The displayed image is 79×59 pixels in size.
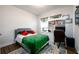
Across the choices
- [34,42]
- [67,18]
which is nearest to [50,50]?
[34,42]

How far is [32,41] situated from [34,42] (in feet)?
0.12

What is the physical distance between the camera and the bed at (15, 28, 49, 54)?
4.34 feet

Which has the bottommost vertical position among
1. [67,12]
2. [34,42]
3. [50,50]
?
[50,50]

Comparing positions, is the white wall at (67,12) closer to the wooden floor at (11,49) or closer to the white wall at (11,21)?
the wooden floor at (11,49)

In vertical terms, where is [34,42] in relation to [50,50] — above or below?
above

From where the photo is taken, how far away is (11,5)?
129 cm

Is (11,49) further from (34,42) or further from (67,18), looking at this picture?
(67,18)

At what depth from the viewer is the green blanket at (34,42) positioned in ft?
4.33

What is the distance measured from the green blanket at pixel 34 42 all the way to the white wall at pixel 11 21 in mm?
183

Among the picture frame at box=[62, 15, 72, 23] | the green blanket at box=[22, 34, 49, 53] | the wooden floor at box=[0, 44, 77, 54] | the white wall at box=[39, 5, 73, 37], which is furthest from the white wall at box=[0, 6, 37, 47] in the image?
the picture frame at box=[62, 15, 72, 23]

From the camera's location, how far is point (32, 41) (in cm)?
132

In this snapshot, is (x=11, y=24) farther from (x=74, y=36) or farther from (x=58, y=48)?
(x=74, y=36)
